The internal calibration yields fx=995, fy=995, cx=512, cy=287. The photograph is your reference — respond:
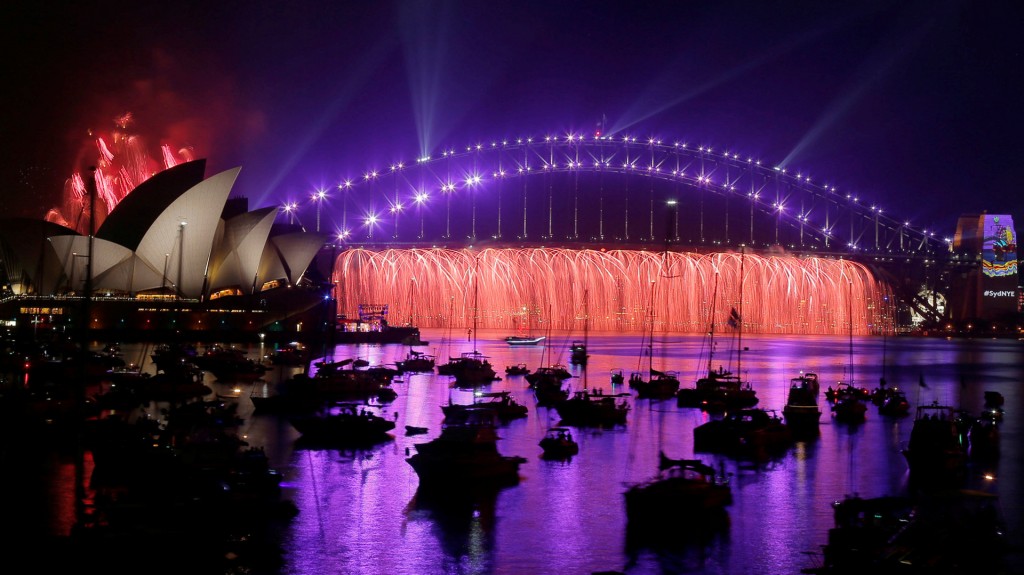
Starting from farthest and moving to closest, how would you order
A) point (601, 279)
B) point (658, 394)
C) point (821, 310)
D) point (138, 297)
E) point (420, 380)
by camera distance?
1. point (821, 310)
2. point (601, 279)
3. point (138, 297)
4. point (420, 380)
5. point (658, 394)

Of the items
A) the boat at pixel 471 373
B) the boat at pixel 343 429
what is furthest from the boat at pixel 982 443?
the boat at pixel 471 373

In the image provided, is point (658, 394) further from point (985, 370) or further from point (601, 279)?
point (985, 370)

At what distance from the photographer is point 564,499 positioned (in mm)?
17328

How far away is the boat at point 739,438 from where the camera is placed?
22.2m

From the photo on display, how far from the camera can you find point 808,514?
16.8 metres

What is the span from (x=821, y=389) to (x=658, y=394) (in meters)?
9.97

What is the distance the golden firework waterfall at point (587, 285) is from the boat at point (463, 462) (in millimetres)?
34146

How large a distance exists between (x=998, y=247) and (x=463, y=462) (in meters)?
98.9

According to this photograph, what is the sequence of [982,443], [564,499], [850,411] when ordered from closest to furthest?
[564,499]
[982,443]
[850,411]

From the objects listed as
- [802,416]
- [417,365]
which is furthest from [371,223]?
[802,416]

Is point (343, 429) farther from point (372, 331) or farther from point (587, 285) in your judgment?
point (372, 331)

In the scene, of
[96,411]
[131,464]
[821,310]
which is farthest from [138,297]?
[821,310]

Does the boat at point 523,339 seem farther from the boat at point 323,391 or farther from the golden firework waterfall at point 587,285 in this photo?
the boat at point 323,391

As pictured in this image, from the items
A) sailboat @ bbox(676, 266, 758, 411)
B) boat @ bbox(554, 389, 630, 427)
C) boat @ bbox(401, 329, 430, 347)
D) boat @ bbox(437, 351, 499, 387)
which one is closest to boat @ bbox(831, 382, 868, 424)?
sailboat @ bbox(676, 266, 758, 411)
